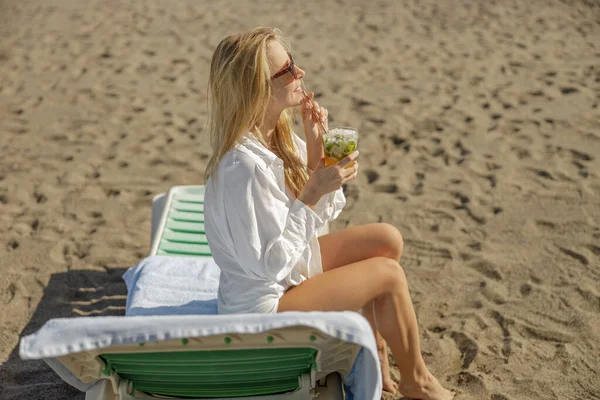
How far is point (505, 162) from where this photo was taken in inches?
212

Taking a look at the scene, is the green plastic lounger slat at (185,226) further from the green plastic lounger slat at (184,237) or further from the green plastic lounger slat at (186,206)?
the green plastic lounger slat at (186,206)

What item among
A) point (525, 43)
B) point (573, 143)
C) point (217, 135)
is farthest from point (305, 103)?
point (525, 43)

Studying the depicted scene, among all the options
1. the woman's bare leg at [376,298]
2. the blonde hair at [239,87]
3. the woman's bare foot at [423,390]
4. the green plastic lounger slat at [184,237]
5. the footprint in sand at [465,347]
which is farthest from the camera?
the green plastic lounger slat at [184,237]

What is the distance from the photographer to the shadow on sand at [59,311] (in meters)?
3.34

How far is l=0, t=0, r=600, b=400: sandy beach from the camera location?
3.71m

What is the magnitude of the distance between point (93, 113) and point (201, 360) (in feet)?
15.6

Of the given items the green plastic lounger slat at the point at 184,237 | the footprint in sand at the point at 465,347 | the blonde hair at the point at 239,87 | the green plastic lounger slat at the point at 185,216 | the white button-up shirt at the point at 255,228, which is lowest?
the footprint in sand at the point at 465,347

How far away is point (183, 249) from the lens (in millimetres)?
3885

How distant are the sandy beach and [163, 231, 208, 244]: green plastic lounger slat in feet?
1.54

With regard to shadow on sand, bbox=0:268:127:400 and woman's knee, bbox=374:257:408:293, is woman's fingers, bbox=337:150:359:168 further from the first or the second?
shadow on sand, bbox=0:268:127:400

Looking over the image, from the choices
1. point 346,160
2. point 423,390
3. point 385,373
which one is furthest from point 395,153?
point 346,160

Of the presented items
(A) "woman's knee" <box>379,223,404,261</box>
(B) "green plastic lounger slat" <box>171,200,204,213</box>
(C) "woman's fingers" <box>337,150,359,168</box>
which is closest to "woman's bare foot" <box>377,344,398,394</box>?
(A) "woman's knee" <box>379,223,404,261</box>

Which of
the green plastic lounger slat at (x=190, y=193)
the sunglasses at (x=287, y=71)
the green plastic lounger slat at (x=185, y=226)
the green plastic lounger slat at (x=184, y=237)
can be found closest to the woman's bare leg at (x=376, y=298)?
the sunglasses at (x=287, y=71)

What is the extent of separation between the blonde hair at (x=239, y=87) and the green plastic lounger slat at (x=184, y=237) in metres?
1.33
